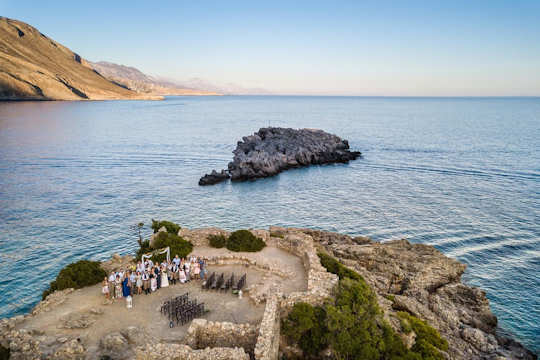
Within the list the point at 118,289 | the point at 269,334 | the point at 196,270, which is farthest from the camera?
the point at 196,270

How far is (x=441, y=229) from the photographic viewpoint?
38.3 m

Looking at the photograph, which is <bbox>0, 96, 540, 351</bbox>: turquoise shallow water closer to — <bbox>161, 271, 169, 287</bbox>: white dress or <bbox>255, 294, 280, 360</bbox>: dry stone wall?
<bbox>161, 271, 169, 287</bbox>: white dress

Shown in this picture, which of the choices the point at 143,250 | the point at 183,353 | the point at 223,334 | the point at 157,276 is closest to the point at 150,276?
the point at 157,276

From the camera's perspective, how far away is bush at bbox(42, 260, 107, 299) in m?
21.8

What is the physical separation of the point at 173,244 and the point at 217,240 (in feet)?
12.0

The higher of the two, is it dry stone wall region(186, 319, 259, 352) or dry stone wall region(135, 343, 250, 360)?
dry stone wall region(135, 343, 250, 360)

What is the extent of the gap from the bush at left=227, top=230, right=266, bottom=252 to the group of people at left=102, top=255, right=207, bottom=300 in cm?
335

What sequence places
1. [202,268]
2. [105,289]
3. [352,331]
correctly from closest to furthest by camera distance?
[352,331]
[105,289]
[202,268]

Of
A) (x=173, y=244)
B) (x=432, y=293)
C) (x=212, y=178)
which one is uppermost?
(x=173, y=244)

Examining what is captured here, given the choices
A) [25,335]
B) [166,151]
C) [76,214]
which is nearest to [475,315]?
[25,335]

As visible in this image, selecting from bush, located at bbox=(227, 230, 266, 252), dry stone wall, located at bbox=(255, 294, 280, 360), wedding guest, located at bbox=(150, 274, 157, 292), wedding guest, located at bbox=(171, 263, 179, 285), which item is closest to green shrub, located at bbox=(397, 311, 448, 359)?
dry stone wall, located at bbox=(255, 294, 280, 360)

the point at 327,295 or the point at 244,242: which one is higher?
the point at 244,242

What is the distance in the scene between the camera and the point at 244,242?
27484mm

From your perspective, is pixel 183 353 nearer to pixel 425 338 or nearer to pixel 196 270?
pixel 196 270
